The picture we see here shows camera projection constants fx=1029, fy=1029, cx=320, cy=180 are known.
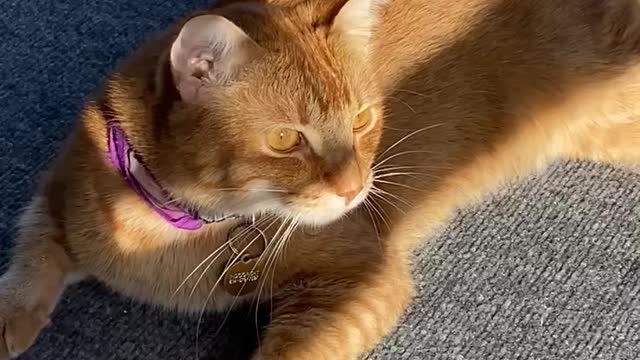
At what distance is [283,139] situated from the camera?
115 cm

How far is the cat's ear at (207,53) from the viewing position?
104 cm

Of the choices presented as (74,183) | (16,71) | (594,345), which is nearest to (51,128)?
(16,71)

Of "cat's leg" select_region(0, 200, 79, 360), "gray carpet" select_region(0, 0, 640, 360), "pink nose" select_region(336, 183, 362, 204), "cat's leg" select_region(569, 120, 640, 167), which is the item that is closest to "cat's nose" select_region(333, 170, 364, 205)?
"pink nose" select_region(336, 183, 362, 204)

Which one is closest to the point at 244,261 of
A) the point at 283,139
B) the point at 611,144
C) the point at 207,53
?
the point at 283,139

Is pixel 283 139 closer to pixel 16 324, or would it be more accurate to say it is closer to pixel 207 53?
pixel 207 53

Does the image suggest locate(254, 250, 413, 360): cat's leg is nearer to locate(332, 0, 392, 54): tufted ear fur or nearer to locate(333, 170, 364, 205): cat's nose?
locate(333, 170, 364, 205): cat's nose

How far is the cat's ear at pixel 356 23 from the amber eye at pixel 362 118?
76mm

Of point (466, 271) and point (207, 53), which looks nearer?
point (207, 53)

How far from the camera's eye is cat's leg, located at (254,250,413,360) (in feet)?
4.32

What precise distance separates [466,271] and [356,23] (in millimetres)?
473

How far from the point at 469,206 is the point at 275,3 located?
52 centimetres

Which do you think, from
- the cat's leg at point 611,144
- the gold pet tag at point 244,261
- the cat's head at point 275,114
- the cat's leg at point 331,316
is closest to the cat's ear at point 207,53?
the cat's head at point 275,114

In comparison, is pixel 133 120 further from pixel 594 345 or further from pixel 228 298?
pixel 594 345

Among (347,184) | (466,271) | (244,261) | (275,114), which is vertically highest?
(275,114)
